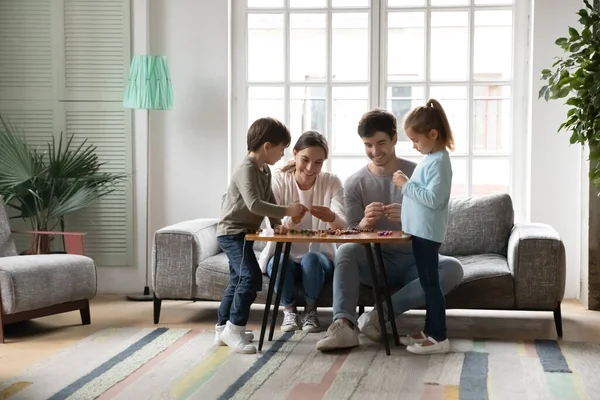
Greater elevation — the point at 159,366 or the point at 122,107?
the point at 122,107

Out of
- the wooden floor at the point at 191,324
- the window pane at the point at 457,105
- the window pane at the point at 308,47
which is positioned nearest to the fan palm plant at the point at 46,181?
the wooden floor at the point at 191,324

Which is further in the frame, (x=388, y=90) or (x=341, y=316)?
(x=388, y=90)

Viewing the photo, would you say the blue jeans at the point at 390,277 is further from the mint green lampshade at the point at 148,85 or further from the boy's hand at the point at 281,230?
Answer: the mint green lampshade at the point at 148,85

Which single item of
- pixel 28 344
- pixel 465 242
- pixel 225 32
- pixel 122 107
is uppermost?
pixel 225 32

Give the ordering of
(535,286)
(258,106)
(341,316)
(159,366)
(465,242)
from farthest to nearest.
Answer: (258,106)
(465,242)
(535,286)
(341,316)
(159,366)

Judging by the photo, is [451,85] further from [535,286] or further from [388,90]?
[535,286]

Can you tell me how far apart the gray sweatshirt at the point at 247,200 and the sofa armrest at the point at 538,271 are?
47.3 inches

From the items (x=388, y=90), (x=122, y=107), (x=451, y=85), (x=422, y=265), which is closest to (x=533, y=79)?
(x=451, y=85)

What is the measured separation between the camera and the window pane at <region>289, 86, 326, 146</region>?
18.8ft

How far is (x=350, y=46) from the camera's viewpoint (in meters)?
5.70

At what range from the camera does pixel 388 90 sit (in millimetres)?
5691

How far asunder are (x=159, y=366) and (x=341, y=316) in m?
0.83

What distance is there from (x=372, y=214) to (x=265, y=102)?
1867 millimetres

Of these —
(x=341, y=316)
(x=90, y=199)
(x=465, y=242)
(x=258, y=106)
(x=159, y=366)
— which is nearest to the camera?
(x=159, y=366)
